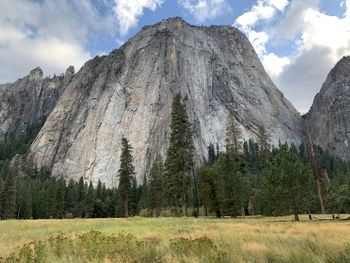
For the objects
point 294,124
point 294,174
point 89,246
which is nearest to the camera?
point 89,246

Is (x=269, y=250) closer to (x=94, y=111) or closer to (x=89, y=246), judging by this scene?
(x=89, y=246)

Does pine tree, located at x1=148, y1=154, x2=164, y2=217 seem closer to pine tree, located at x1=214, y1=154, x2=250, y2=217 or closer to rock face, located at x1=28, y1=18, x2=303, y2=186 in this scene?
pine tree, located at x1=214, y1=154, x2=250, y2=217

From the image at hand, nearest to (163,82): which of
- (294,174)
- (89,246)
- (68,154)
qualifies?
(68,154)

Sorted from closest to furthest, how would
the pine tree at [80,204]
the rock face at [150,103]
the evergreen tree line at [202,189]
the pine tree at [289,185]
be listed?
the pine tree at [289,185] < the evergreen tree line at [202,189] < the pine tree at [80,204] < the rock face at [150,103]

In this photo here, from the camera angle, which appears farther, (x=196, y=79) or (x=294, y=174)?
(x=196, y=79)

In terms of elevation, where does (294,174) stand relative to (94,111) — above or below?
below

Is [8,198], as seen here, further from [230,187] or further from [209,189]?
[230,187]

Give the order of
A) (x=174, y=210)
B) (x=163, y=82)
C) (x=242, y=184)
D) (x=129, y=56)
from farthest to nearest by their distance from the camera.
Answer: (x=129, y=56) → (x=163, y=82) → (x=174, y=210) → (x=242, y=184)

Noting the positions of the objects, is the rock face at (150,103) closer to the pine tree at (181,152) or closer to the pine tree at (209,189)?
the pine tree at (209,189)

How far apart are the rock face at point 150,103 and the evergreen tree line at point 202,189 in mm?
40301

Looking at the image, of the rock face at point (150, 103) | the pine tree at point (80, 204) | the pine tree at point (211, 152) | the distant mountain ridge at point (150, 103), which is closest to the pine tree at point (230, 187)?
the pine tree at point (80, 204)

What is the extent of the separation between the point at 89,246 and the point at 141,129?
14437 cm

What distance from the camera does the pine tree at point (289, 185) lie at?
104 feet

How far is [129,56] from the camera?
181 m
